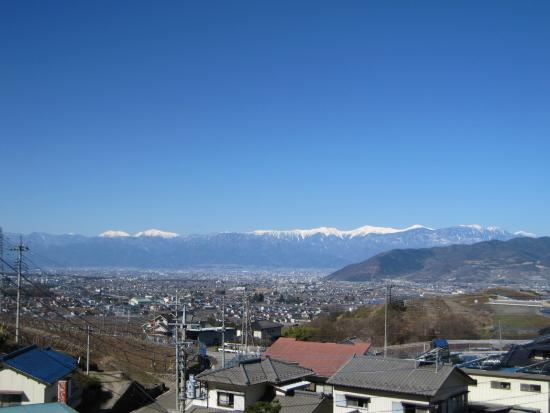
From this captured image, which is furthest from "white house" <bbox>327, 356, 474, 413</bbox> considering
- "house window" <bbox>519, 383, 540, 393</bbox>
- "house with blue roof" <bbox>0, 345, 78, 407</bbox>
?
"house with blue roof" <bbox>0, 345, 78, 407</bbox>

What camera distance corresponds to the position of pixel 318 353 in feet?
69.5

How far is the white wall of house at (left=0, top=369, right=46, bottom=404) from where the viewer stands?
41.1 ft

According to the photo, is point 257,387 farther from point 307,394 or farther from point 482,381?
point 482,381

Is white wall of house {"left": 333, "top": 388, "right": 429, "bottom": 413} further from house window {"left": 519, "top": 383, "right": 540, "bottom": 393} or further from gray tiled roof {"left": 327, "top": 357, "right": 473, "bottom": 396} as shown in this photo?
house window {"left": 519, "top": 383, "right": 540, "bottom": 393}

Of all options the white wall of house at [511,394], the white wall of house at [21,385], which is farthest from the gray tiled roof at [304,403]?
the white wall of house at [21,385]

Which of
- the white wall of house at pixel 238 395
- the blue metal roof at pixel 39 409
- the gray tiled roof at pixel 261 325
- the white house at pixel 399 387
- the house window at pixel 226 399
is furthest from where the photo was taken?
the gray tiled roof at pixel 261 325

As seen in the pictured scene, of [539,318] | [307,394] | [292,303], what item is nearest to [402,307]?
[539,318]

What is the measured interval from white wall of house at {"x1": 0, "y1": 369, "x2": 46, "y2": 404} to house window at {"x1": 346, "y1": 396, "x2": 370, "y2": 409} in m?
6.57

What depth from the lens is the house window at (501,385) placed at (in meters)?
14.6

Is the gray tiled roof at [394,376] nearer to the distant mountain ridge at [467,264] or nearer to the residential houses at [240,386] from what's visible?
the residential houses at [240,386]

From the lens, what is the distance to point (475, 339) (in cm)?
3491

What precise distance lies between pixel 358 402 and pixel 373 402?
36cm

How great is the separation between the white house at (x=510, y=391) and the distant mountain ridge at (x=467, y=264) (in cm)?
12486

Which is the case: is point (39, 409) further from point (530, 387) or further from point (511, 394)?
point (530, 387)
